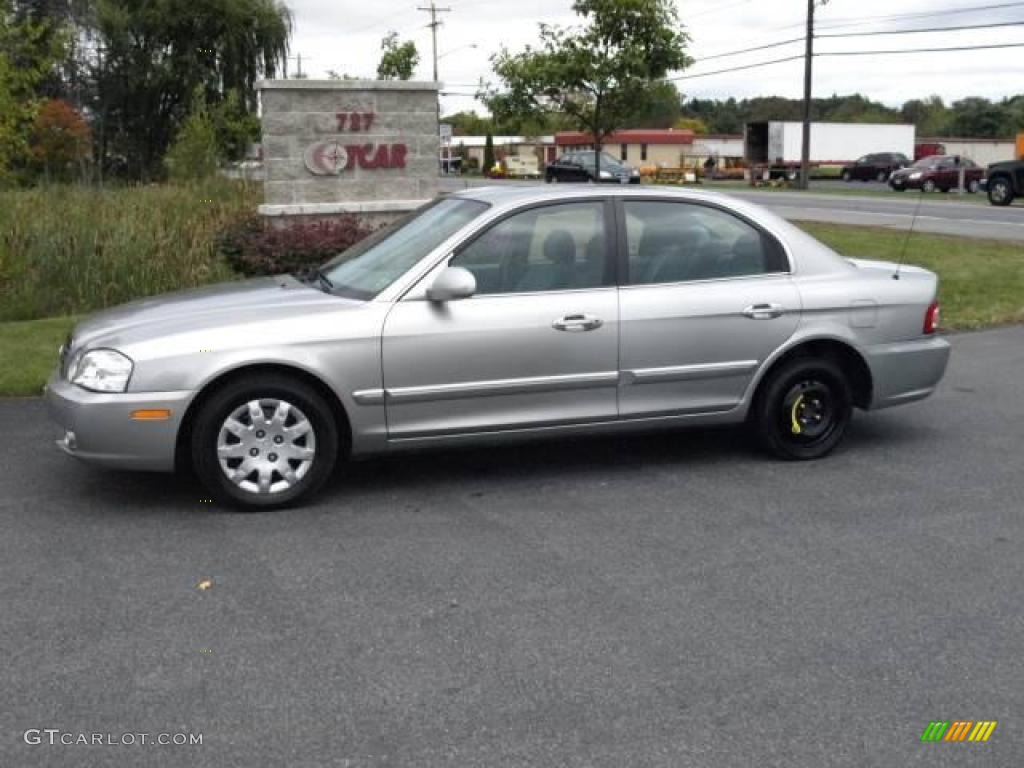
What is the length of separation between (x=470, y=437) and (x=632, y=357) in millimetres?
957

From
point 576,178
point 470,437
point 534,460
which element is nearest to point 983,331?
point 534,460

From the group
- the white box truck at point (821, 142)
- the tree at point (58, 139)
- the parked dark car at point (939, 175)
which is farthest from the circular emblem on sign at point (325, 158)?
the white box truck at point (821, 142)

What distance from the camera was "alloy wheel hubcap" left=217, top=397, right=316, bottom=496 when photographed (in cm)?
562

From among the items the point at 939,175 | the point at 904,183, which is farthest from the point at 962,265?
the point at 939,175

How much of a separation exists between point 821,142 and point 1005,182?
31310 mm

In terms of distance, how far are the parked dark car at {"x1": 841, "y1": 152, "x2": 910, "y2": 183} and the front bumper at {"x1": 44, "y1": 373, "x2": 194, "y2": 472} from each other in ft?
187

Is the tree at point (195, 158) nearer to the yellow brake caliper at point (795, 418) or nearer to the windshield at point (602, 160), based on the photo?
the yellow brake caliper at point (795, 418)

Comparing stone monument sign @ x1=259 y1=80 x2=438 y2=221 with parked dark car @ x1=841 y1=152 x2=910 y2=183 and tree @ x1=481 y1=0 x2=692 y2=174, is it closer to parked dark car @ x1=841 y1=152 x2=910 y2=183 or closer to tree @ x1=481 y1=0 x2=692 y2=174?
tree @ x1=481 y1=0 x2=692 y2=174

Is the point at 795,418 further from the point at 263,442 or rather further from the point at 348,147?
the point at 348,147

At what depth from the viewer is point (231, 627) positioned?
14.3ft

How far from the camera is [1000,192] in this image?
31.9 metres

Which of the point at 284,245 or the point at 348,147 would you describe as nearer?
the point at 284,245

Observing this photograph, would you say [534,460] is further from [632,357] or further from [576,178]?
[576,178]

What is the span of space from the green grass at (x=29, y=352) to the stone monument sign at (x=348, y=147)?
3199 millimetres
